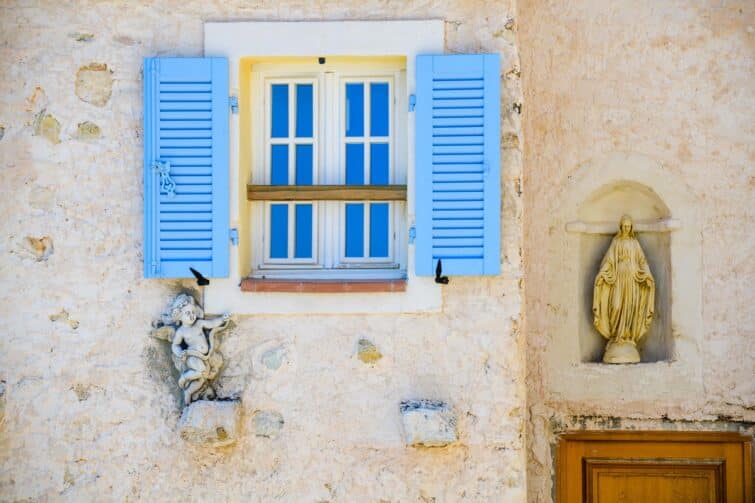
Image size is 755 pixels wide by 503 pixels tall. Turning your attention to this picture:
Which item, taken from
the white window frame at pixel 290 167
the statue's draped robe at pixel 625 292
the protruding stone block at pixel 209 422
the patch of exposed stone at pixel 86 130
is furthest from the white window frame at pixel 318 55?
the statue's draped robe at pixel 625 292

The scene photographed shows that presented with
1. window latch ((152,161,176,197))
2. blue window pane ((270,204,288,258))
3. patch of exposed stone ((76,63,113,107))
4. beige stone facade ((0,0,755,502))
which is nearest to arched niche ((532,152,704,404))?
beige stone facade ((0,0,755,502))

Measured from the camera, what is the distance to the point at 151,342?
18.2 ft

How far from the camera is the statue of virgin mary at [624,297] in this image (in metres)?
6.36

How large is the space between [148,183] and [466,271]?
176 centimetres

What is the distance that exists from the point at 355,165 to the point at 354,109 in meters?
0.32

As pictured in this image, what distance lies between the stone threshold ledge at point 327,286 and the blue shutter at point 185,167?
0.19 meters

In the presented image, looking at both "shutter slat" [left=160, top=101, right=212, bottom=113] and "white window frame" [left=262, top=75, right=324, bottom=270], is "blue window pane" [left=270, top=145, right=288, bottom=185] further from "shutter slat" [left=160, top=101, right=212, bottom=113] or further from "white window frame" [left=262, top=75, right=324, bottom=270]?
"shutter slat" [left=160, top=101, right=212, bottom=113]

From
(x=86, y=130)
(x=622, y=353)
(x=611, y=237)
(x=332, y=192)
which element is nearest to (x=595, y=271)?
(x=611, y=237)

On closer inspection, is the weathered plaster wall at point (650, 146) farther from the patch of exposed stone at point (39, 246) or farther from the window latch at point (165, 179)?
the patch of exposed stone at point (39, 246)

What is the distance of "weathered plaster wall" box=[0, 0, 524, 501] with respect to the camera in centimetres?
550

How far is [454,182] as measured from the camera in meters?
5.46

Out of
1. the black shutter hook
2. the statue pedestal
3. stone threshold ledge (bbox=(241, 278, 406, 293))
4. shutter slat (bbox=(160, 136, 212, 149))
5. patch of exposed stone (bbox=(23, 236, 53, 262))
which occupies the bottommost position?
the statue pedestal

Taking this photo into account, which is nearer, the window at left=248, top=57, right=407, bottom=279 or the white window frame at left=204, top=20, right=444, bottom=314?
the white window frame at left=204, top=20, right=444, bottom=314

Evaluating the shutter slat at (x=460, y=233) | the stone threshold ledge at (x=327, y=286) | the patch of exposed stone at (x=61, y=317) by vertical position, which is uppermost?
the shutter slat at (x=460, y=233)
